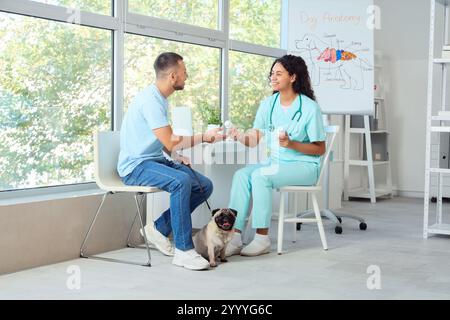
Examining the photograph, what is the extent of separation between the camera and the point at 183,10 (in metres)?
5.12

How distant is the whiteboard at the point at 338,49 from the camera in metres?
5.44

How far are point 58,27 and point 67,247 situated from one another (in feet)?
4.24

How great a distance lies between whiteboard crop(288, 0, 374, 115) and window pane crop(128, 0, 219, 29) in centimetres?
64

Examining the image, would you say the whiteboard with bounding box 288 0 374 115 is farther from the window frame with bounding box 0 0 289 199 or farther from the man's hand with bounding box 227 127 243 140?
the man's hand with bounding box 227 127 243 140

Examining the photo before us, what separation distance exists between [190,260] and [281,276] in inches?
19.4

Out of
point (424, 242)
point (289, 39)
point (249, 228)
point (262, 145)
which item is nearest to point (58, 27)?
point (262, 145)

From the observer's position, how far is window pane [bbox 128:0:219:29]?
471 centimetres

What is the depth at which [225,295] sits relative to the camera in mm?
3115

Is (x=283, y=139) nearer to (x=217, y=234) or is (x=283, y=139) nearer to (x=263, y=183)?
(x=263, y=183)

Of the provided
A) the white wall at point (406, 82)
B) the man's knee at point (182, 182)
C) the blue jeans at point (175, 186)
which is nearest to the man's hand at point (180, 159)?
the blue jeans at point (175, 186)

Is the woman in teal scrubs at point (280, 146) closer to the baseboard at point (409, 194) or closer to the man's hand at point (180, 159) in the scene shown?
the man's hand at point (180, 159)

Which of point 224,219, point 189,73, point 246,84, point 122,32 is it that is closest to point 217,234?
point 224,219

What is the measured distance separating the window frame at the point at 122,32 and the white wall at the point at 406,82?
2.02 metres

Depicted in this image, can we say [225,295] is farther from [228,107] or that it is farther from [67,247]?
[228,107]
